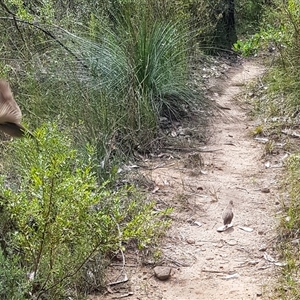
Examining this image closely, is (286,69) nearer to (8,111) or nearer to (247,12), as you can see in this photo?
(8,111)

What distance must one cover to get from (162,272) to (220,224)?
72 centimetres

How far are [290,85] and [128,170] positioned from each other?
2557mm

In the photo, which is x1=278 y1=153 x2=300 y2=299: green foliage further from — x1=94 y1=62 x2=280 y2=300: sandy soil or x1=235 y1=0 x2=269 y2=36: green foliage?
x1=235 y1=0 x2=269 y2=36: green foliage

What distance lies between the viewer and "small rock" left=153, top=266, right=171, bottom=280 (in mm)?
2908

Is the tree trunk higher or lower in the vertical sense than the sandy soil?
lower

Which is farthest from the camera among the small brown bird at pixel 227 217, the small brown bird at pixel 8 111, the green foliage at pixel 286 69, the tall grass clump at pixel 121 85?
the green foliage at pixel 286 69

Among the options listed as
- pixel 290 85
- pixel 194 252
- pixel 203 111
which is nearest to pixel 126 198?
pixel 194 252

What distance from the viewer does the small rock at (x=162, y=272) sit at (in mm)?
2908

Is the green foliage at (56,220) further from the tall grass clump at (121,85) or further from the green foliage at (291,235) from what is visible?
the tall grass clump at (121,85)

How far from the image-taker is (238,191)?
3.96m

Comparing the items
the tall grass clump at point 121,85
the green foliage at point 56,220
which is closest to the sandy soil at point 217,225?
the tall grass clump at point 121,85

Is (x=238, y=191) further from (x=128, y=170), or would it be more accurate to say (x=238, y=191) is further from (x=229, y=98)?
(x=229, y=98)

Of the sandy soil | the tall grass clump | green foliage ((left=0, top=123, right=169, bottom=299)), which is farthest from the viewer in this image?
the tall grass clump

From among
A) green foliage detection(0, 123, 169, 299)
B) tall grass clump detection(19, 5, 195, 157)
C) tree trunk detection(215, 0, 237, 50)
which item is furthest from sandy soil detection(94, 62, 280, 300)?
tree trunk detection(215, 0, 237, 50)
